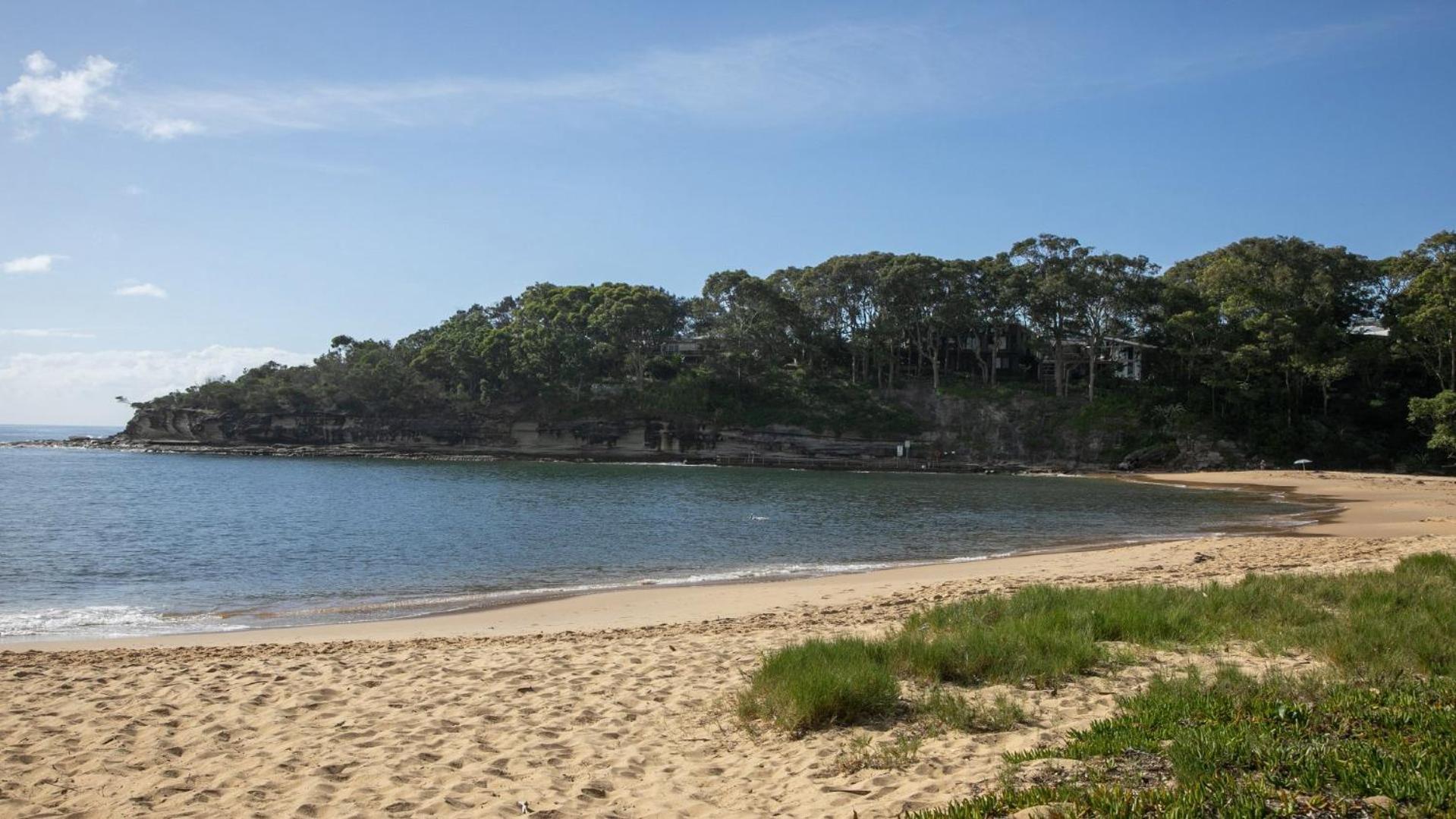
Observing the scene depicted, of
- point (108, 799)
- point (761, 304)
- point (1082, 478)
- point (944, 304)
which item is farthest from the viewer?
point (761, 304)

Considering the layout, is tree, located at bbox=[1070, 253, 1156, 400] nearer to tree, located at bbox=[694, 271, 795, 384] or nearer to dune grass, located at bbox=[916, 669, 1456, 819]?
tree, located at bbox=[694, 271, 795, 384]

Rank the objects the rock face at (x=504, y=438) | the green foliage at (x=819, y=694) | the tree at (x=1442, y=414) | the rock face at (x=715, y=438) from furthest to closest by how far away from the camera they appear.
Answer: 1. the rock face at (x=504, y=438)
2. the rock face at (x=715, y=438)
3. the tree at (x=1442, y=414)
4. the green foliage at (x=819, y=694)

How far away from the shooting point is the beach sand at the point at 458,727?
5.66 meters

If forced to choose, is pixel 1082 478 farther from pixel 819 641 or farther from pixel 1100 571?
pixel 819 641

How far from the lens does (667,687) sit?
8.44 m

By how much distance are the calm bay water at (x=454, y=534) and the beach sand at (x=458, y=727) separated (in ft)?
13.2

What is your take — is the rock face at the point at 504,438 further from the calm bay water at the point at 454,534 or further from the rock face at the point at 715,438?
the calm bay water at the point at 454,534

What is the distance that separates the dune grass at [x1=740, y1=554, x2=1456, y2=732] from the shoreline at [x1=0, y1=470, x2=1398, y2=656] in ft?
16.2

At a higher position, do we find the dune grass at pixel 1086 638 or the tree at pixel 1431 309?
the tree at pixel 1431 309

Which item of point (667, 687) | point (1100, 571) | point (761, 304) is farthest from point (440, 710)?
point (761, 304)

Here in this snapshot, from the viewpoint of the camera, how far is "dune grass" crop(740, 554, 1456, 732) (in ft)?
22.9

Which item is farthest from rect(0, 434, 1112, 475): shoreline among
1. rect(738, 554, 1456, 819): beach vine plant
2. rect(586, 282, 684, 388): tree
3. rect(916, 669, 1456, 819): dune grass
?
rect(916, 669, 1456, 819): dune grass

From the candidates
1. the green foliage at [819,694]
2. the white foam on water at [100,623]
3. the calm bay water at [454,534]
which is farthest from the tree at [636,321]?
the green foliage at [819,694]

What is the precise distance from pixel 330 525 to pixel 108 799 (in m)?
25.3
